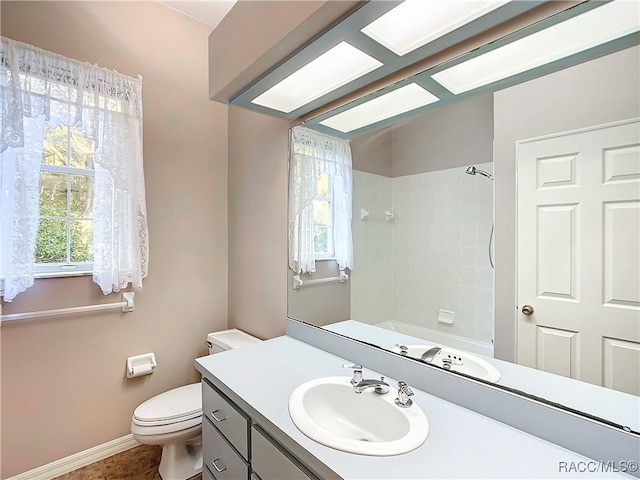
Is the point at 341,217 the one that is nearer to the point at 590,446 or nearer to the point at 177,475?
the point at 590,446

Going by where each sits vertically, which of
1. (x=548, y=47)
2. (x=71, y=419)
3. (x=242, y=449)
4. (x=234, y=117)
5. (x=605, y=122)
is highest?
(x=234, y=117)

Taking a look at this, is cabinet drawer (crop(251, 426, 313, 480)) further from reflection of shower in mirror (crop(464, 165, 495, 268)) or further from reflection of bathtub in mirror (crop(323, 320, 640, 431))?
reflection of shower in mirror (crop(464, 165, 495, 268))

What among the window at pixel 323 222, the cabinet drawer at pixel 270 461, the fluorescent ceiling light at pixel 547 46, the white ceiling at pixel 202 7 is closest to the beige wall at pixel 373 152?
the window at pixel 323 222

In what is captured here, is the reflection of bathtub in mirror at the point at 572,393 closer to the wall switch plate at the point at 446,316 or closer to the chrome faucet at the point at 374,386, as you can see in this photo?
the wall switch plate at the point at 446,316

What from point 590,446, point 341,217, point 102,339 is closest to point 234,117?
point 341,217

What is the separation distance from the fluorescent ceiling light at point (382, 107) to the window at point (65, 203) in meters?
1.41

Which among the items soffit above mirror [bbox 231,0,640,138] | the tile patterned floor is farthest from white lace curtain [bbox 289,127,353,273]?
the tile patterned floor

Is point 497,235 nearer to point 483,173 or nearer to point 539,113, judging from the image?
point 483,173

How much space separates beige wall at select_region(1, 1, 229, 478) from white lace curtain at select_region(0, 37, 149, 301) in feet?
0.38

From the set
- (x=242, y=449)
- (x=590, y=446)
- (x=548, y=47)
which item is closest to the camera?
(x=590, y=446)

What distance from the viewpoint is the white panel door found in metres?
0.76

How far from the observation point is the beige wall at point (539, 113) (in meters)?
0.77

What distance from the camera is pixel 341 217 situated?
5.07 ft

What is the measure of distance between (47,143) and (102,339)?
3.78 ft
